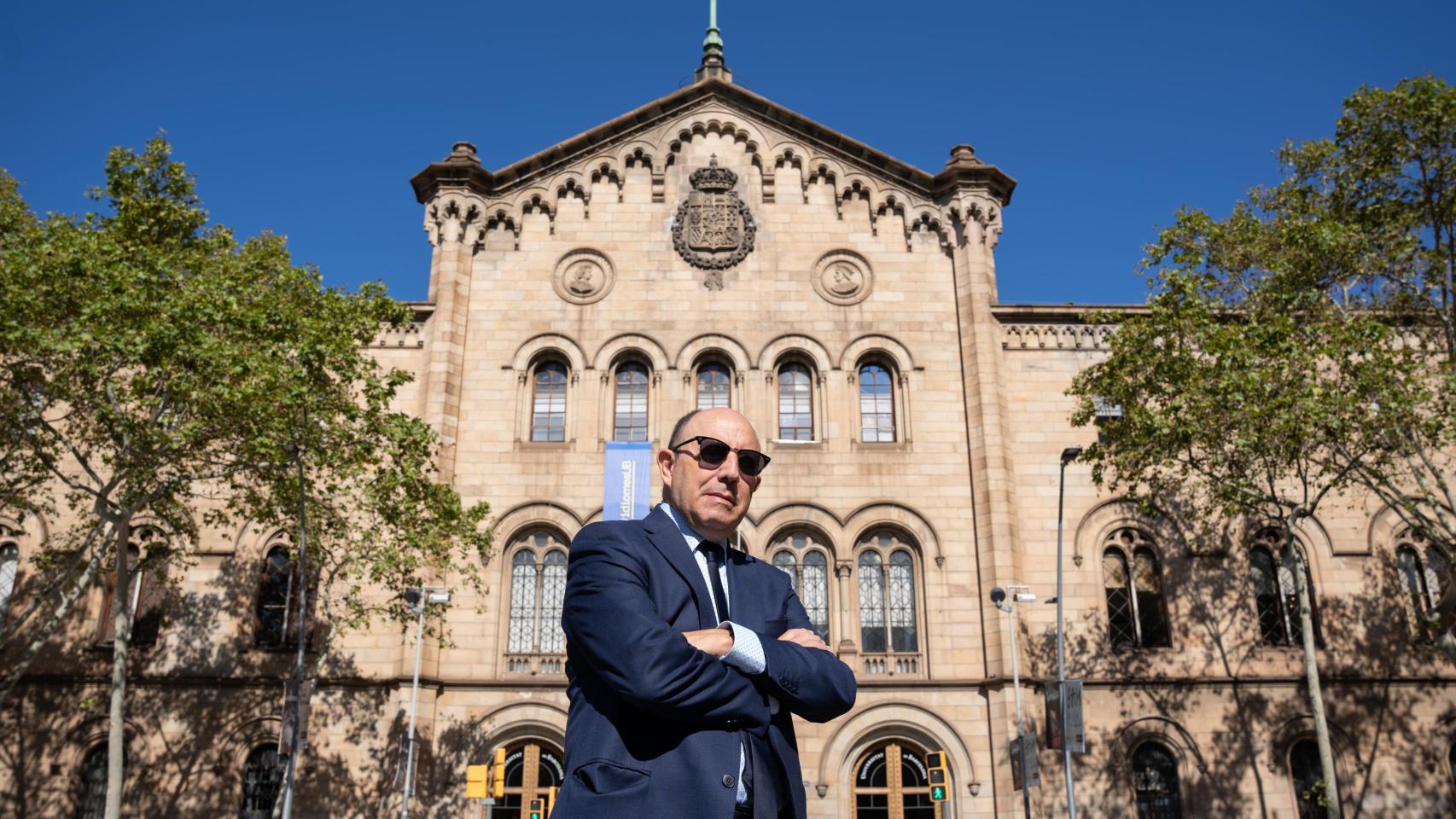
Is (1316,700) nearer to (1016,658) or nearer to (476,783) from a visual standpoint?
(1016,658)

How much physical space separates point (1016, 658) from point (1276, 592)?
674 cm

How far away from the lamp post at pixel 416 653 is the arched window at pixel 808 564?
728 cm

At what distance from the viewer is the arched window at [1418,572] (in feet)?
81.8

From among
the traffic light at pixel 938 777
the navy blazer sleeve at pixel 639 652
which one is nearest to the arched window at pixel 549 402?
the traffic light at pixel 938 777

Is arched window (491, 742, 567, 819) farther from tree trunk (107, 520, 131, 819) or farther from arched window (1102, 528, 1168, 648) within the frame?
arched window (1102, 528, 1168, 648)

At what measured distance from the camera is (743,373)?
2631cm

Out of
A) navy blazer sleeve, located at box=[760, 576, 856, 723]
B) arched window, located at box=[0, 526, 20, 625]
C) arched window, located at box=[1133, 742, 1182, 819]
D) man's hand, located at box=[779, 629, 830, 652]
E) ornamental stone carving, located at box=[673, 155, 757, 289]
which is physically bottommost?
arched window, located at box=[1133, 742, 1182, 819]

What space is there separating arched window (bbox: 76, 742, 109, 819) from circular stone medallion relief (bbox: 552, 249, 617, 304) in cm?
1406

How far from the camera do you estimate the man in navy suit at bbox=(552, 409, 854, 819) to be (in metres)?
3.29

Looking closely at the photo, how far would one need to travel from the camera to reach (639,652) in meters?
3.29

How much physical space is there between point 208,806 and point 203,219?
1195 centimetres

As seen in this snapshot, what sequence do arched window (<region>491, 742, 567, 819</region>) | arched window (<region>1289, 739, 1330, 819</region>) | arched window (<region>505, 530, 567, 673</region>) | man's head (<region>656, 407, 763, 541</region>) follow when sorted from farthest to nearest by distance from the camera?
arched window (<region>505, 530, 567, 673</region>), arched window (<region>1289, 739, 1330, 819</region>), arched window (<region>491, 742, 567, 819</region>), man's head (<region>656, 407, 763, 541</region>)

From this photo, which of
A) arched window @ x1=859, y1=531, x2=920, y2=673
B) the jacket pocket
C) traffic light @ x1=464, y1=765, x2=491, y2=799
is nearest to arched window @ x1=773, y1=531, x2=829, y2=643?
arched window @ x1=859, y1=531, x2=920, y2=673

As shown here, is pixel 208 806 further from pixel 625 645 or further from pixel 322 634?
pixel 625 645
